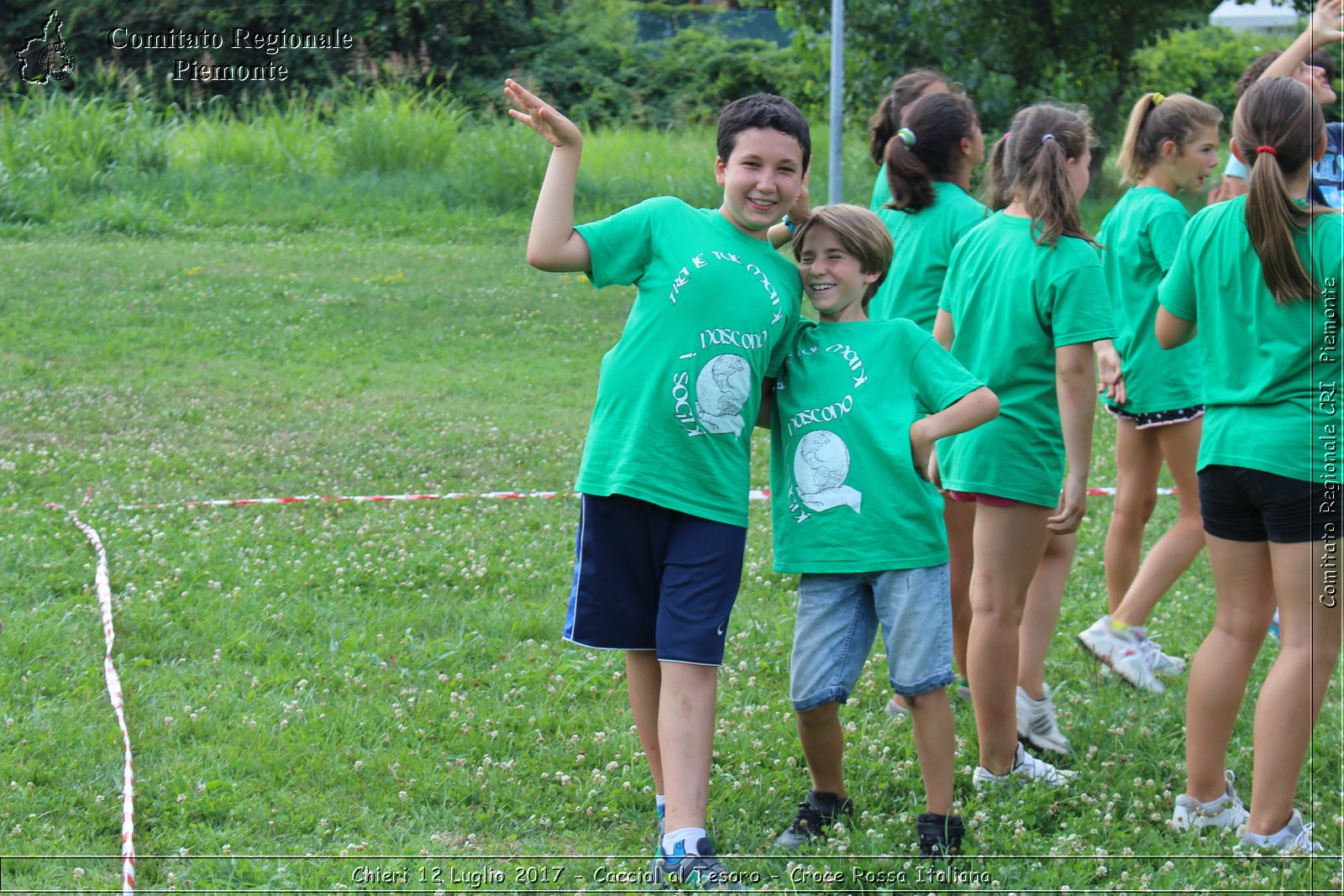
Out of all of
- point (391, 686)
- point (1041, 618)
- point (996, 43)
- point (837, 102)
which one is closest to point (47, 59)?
point (837, 102)

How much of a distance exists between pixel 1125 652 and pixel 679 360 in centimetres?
258

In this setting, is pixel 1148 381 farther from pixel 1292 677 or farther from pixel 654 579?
pixel 654 579

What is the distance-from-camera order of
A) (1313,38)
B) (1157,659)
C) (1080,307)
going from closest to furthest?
1. (1080,307)
2. (1313,38)
3. (1157,659)

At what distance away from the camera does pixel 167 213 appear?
14.7 m

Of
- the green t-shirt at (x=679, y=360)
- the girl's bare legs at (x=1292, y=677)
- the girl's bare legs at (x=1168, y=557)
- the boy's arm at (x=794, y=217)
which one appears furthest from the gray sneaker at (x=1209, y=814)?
the boy's arm at (x=794, y=217)

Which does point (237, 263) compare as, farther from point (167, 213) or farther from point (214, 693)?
point (214, 693)

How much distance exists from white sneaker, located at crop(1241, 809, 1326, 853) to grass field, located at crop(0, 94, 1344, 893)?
0.05 metres

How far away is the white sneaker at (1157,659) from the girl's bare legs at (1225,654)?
1229 mm

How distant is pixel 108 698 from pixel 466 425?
14.6 feet

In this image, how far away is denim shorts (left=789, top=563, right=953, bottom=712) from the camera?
3332 mm

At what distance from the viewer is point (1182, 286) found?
372cm

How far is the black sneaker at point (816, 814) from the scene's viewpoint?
11.8 ft

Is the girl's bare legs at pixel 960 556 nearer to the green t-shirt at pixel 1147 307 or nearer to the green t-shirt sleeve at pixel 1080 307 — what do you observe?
the green t-shirt at pixel 1147 307

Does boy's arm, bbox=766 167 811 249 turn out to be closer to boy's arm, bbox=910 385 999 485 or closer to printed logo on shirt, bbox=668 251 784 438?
printed logo on shirt, bbox=668 251 784 438
